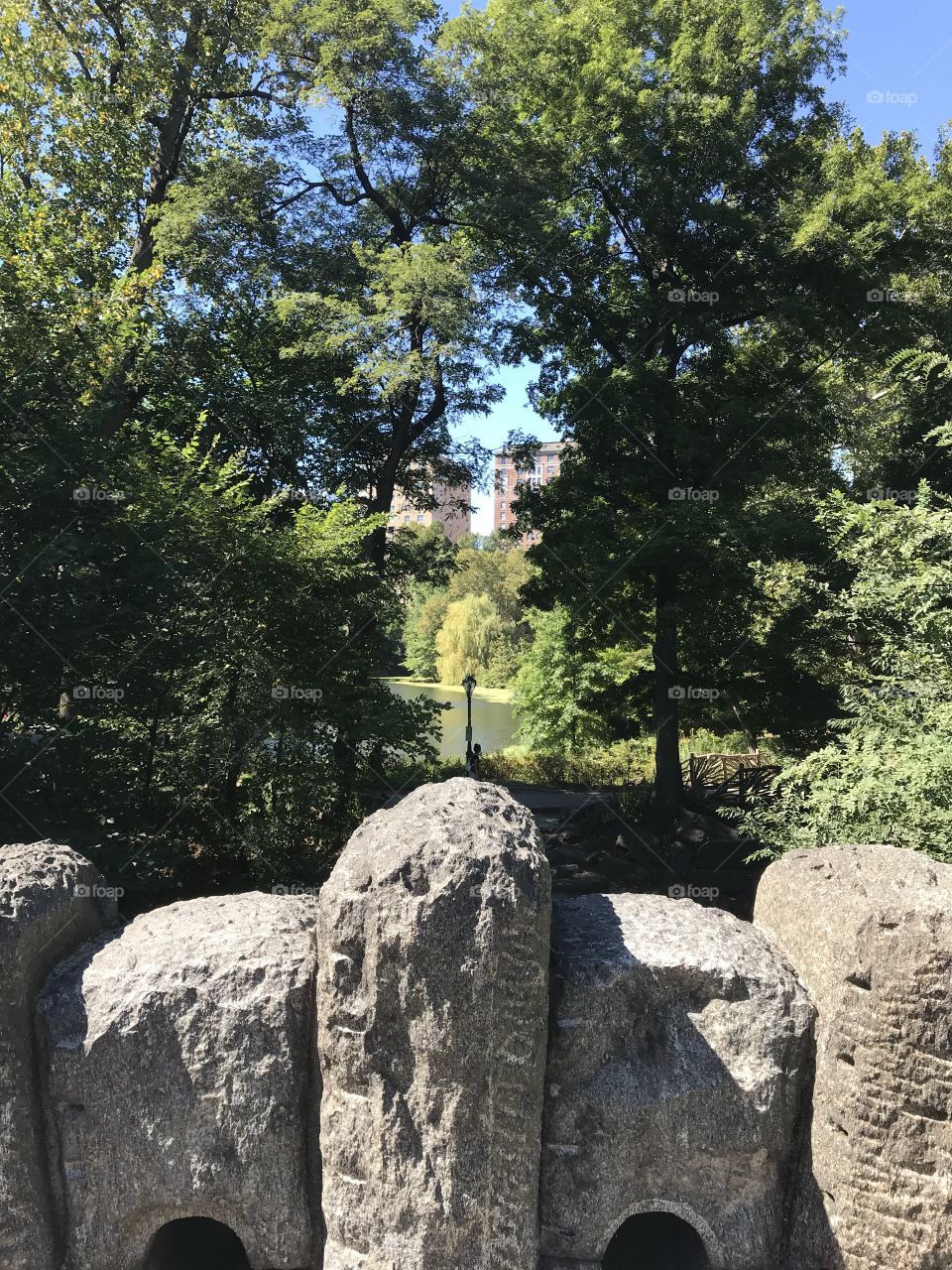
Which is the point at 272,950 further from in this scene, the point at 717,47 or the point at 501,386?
the point at 717,47

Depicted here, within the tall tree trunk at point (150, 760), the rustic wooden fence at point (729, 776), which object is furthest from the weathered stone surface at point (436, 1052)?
the rustic wooden fence at point (729, 776)

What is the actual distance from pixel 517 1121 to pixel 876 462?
15761mm

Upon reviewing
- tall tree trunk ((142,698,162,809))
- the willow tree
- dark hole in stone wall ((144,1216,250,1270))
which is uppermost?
the willow tree

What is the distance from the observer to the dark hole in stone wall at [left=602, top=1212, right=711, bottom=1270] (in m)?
4.17

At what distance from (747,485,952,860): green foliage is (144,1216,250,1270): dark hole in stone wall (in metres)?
4.24

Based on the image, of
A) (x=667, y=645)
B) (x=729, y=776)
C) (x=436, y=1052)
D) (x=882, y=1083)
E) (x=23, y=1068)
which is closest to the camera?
(x=436, y=1052)

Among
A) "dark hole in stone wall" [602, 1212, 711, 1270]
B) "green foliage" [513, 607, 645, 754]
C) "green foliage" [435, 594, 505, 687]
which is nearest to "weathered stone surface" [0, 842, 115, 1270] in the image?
"dark hole in stone wall" [602, 1212, 711, 1270]

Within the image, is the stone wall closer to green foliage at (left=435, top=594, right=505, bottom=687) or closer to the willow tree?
the willow tree

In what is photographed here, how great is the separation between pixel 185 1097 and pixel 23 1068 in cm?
70

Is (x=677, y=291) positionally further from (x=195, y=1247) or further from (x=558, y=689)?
(x=195, y=1247)

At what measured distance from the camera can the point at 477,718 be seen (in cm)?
3650

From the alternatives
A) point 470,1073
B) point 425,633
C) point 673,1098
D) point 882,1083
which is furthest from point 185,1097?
point 425,633

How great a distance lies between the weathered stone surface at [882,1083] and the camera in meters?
3.53

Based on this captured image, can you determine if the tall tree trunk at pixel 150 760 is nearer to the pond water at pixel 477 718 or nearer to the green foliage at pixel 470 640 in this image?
the pond water at pixel 477 718
